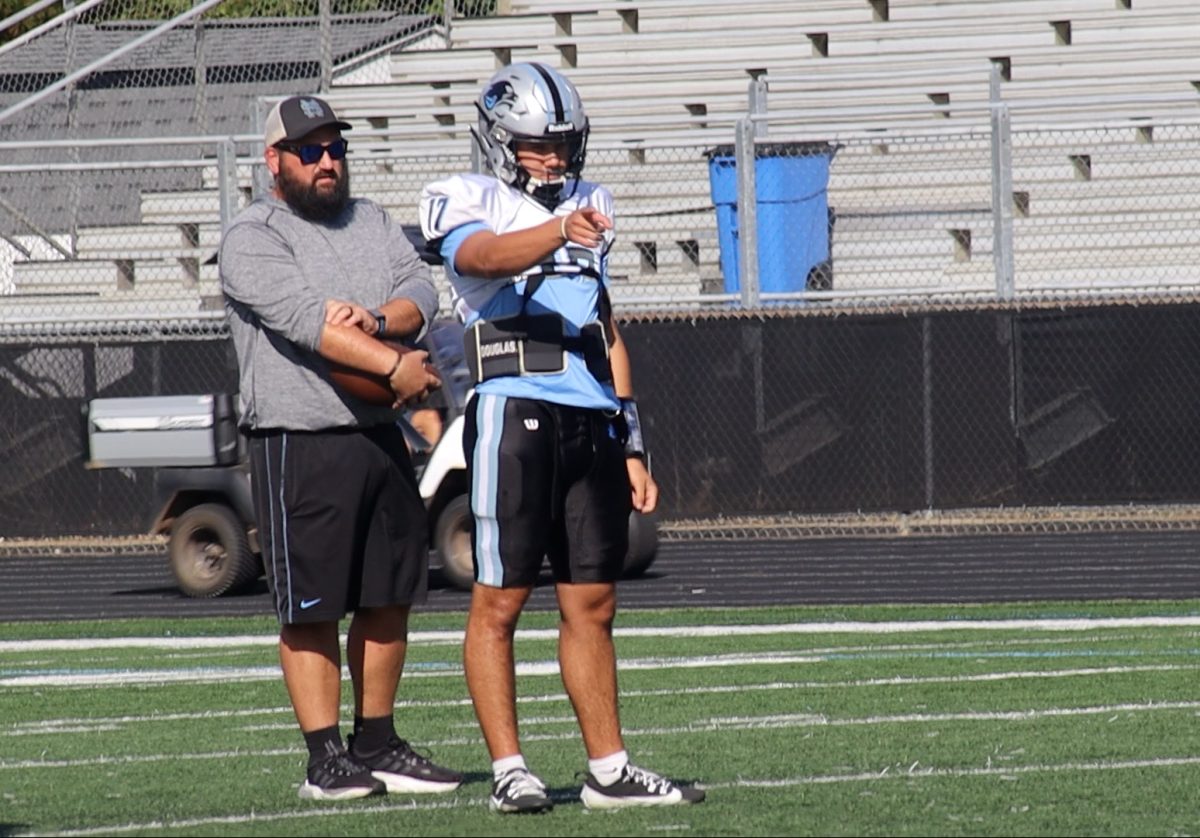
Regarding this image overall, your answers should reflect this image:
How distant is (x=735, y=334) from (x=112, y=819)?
36.0 ft

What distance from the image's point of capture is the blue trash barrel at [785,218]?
55.1ft

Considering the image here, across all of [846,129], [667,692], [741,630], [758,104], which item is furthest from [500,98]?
[846,129]

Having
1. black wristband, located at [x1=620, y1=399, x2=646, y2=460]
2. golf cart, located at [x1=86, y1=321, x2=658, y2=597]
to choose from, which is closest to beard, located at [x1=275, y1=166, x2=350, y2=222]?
black wristband, located at [x1=620, y1=399, x2=646, y2=460]

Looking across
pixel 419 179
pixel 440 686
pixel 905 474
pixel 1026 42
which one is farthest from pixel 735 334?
pixel 440 686

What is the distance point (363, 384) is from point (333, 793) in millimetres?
1020

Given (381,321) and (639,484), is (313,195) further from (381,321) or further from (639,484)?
(639,484)

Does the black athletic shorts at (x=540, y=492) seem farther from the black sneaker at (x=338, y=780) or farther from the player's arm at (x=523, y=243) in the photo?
the black sneaker at (x=338, y=780)

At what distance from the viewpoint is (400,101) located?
2208 centimetres

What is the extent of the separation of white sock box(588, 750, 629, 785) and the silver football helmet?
132 centimetres

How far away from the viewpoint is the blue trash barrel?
1678 cm

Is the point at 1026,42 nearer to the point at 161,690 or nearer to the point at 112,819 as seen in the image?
the point at 161,690

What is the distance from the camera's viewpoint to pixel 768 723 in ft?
22.8

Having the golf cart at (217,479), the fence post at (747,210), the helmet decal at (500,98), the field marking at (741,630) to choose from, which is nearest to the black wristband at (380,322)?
the helmet decal at (500,98)

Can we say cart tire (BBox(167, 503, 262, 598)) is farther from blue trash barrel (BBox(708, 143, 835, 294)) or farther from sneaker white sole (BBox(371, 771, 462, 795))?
sneaker white sole (BBox(371, 771, 462, 795))
